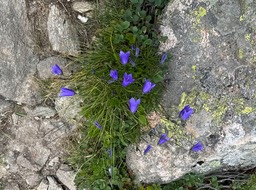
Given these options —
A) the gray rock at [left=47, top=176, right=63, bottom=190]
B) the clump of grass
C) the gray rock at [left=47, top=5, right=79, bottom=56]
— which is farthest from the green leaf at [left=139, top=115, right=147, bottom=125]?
the gray rock at [left=47, top=176, right=63, bottom=190]

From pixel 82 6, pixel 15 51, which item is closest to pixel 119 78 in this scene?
pixel 82 6

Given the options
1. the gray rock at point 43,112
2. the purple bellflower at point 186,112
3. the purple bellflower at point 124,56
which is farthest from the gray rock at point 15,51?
the purple bellflower at point 186,112

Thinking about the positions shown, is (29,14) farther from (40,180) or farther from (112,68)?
(40,180)

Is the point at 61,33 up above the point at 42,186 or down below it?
above

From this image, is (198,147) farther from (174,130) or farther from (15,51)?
(15,51)

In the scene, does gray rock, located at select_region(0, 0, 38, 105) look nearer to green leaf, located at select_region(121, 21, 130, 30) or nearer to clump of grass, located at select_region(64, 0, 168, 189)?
clump of grass, located at select_region(64, 0, 168, 189)

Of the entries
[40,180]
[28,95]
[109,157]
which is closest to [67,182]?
[40,180]
